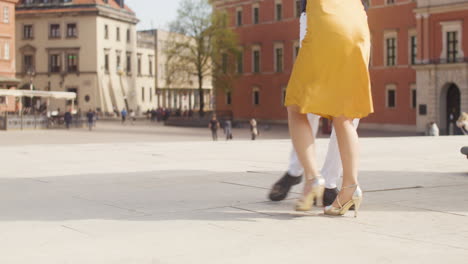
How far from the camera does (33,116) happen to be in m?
54.5

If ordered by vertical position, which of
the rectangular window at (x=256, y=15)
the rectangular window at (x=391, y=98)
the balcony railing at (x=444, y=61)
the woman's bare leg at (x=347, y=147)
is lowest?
the woman's bare leg at (x=347, y=147)

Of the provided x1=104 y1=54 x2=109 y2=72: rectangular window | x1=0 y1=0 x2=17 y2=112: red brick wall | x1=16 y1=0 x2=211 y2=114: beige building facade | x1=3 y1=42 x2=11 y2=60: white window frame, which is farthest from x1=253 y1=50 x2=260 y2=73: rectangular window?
x1=104 y1=54 x2=109 y2=72: rectangular window

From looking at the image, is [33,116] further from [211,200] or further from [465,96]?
[211,200]

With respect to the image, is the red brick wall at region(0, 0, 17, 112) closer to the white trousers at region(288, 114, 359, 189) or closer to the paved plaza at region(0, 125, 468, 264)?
the paved plaza at region(0, 125, 468, 264)

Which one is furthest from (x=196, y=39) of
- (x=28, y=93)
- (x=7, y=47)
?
(x=7, y=47)

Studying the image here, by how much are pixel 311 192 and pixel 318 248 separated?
1.27m

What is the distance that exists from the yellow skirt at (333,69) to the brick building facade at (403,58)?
43.4 metres

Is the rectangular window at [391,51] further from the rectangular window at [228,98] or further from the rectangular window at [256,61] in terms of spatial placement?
the rectangular window at [228,98]

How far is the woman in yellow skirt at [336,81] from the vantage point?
5.36 meters

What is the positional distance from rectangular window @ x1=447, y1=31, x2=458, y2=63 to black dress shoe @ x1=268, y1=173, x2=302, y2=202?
43.8 m

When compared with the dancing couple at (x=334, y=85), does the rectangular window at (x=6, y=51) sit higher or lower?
higher

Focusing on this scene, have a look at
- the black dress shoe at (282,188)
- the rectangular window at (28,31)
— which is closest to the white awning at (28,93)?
the rectangular window at (28,31)

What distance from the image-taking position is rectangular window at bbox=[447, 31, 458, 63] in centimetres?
4778

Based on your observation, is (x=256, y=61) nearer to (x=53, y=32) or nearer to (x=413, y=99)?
(x=413, y=99)
